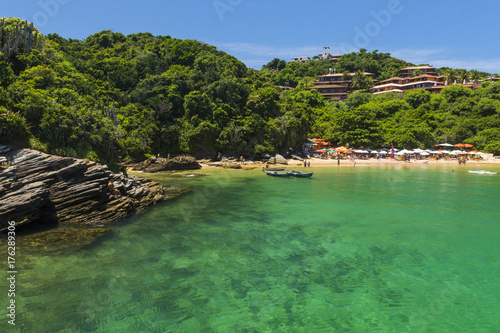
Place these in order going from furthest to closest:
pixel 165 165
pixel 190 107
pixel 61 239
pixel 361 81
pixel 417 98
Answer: pixel 361 81 < pixel 417 98 < pixel 190 107 < pixel 165 165 < pixel 61 239

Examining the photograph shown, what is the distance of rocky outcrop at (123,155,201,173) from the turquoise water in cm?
2527

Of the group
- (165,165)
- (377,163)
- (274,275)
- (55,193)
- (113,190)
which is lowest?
(274,275)

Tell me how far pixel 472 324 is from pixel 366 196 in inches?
849

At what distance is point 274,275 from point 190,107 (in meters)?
54.2

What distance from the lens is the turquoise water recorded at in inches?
377

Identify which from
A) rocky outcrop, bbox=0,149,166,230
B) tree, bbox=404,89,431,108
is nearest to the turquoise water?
rocky outcrop, bbox=0,149,166,230

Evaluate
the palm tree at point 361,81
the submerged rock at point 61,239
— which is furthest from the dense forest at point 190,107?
the palm tree at point 361,81

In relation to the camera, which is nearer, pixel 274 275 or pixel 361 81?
pixel 274 275

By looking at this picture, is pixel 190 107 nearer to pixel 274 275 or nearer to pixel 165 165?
pixel 165 165

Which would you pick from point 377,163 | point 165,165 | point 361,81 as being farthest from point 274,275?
point 361,81

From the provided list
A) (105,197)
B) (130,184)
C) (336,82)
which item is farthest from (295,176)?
(336,82)

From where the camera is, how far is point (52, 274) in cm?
1221

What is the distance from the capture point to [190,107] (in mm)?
62031

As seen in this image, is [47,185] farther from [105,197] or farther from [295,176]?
[295,176]
